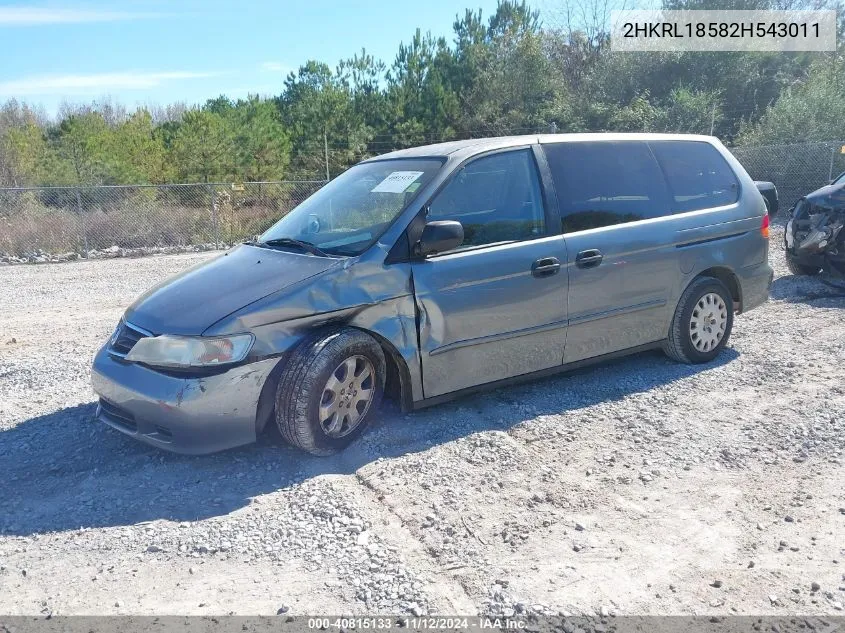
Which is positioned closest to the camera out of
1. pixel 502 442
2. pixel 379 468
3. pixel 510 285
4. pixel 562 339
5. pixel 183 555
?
pixel 183 555

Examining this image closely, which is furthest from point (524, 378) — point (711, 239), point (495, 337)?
point (711, 239)

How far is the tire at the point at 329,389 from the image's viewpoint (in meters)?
4.10

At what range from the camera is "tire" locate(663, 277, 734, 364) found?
5859 mm

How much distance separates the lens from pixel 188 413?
3.95 m

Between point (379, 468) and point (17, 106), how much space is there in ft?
269

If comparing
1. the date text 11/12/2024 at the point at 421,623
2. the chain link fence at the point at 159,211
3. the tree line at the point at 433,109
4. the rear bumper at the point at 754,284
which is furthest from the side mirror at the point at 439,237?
Answer: the tree line at the point at 433,109

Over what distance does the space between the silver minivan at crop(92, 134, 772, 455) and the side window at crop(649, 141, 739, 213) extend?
0.5 inches

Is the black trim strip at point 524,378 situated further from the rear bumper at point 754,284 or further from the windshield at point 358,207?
the windshield at point 358,207

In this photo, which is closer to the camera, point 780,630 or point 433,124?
point 780,630

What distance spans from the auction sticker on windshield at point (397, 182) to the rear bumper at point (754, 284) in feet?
10.0

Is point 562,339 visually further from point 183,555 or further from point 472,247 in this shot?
point 183,555

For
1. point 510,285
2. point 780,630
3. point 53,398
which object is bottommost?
point 780,630

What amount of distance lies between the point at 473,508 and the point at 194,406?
1.59 meters

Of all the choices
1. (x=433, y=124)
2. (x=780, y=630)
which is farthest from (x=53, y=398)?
(x=433, y=124)
